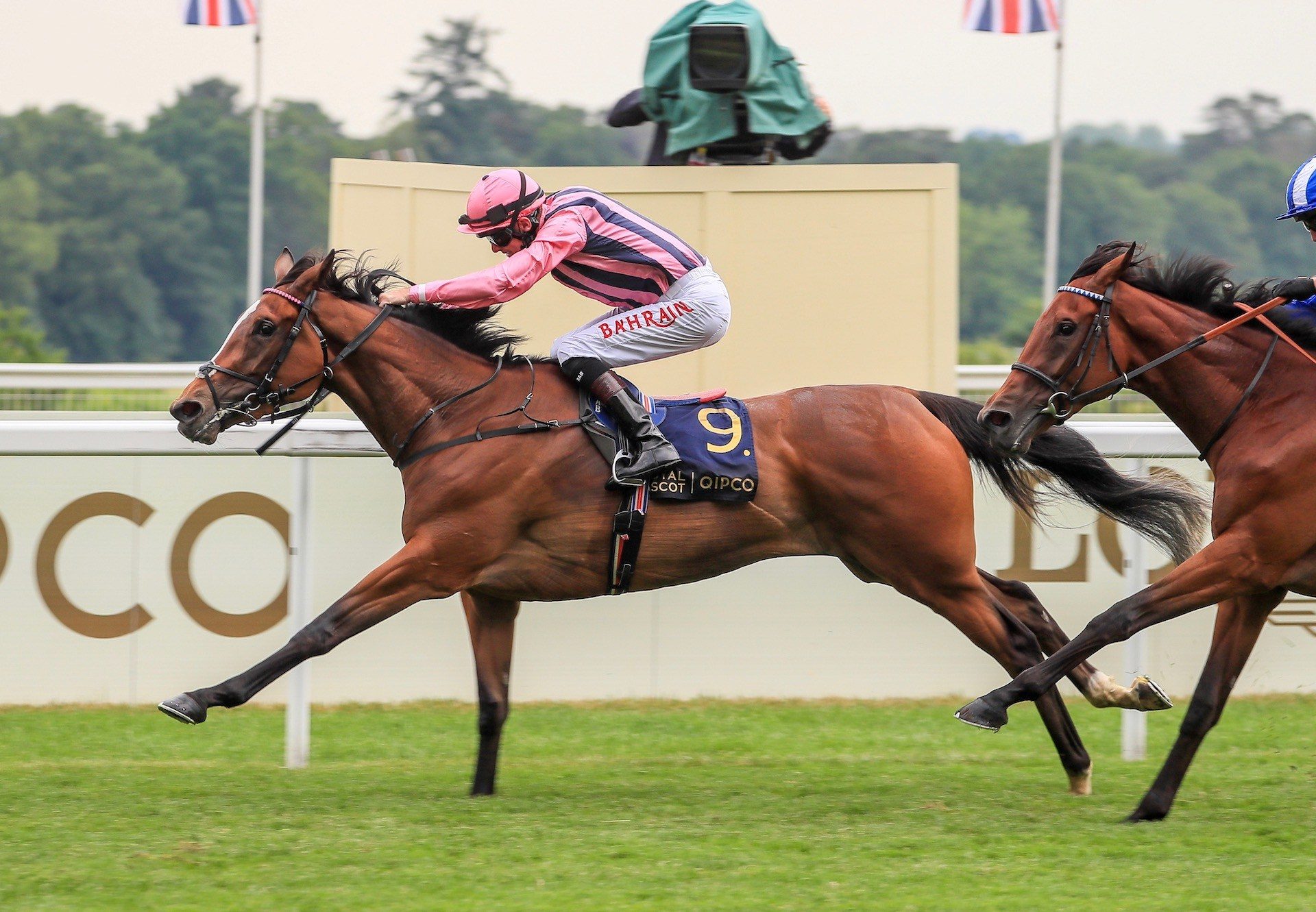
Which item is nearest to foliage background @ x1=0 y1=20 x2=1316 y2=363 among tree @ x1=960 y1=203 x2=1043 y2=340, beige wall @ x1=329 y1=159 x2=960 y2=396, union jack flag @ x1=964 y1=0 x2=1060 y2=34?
tree @ x1=960 y1=203 x2=1043 y2=340

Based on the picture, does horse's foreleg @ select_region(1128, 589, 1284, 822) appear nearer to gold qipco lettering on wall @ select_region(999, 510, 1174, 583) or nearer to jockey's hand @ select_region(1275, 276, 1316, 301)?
jockey's hand @ select_region(1275, 276, 1316, 301)

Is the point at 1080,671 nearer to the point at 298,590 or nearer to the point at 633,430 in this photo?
the point at 633,430

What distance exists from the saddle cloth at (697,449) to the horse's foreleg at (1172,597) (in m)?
1.04

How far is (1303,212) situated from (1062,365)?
0.84 m

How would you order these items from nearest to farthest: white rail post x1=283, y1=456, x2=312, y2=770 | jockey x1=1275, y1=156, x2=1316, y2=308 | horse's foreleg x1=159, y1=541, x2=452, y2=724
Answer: horse's foreleg x1=159, y1=541, x2=452, y2=724 < jockey x1=1275, y1=156, x2=1316, y2=308 < white rail post x1=283, y1=456, x2=312, y2=770

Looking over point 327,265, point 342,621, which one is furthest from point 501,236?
point 342,621

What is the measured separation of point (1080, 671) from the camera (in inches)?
200

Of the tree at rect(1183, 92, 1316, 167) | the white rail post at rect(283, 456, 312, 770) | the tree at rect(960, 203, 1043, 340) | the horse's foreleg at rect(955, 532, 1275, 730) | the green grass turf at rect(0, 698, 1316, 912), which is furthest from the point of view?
the tree at rect(1183, 92, 1316, 167)

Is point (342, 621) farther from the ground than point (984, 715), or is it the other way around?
point (342, 621)

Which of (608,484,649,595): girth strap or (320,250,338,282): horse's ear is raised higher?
(320,250,338,282): horse's ear

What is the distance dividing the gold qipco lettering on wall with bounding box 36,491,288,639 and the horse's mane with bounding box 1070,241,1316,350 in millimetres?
3314

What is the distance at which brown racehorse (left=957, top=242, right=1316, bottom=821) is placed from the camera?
4523mm

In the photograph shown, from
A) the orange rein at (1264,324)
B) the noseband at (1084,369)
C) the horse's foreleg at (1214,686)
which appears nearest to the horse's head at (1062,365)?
the noseband at (1084,369)

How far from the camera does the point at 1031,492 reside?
5449mm
